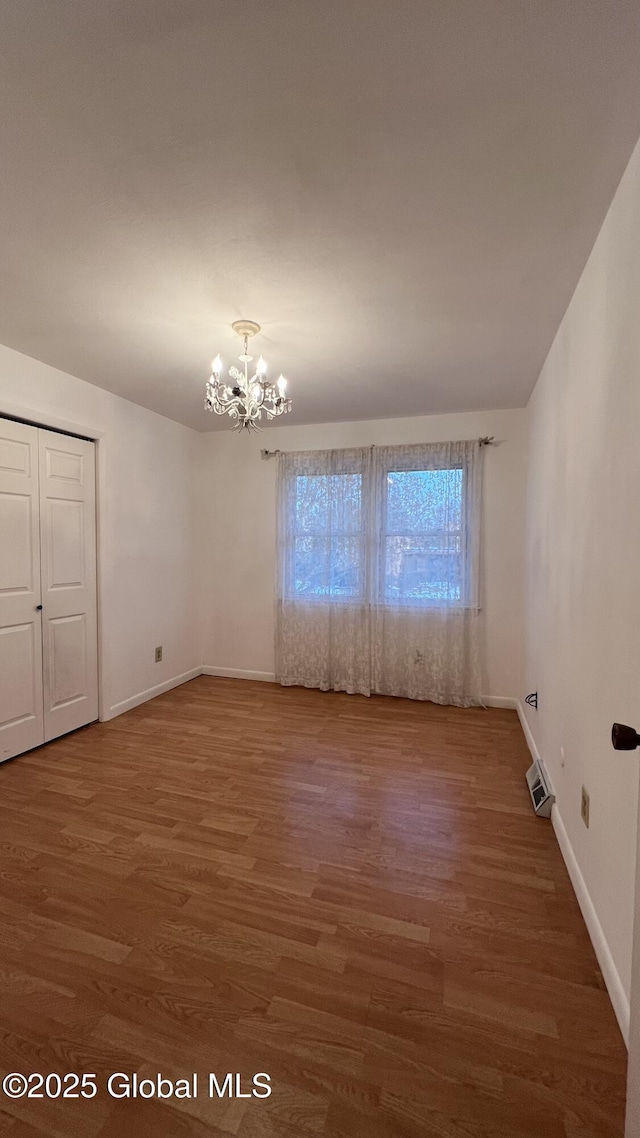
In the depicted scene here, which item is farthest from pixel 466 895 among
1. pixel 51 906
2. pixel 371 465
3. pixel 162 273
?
pixel 371 465

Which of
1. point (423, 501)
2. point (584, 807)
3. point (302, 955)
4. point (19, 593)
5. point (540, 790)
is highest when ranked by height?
point (423, 501)

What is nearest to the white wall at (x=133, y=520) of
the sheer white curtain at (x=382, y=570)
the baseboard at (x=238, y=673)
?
the baseboard at (x=238, y=673)

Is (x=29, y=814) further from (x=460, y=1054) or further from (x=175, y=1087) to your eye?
(x=460, y=1054)

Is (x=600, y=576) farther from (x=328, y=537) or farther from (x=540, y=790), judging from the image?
(x=328, y=537)

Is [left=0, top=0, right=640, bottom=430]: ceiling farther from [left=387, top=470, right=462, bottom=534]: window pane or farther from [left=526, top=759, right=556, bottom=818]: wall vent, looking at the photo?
[left=526, top=759, right=556, bottom=818]: wall vent

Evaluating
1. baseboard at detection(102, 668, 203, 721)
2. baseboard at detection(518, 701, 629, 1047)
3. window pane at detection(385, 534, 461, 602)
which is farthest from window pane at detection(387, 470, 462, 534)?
baseboard at detection(102, 668, 203, 721)

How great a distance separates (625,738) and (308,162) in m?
1.79

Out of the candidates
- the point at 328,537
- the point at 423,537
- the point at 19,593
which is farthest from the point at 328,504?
the point at 19,593

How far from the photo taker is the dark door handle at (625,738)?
82 centimetres

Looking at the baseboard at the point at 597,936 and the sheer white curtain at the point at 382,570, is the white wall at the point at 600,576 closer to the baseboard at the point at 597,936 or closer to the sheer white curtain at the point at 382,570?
the baseboard at the point at 597,936

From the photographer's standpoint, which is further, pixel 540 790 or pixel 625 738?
pixel 540 790

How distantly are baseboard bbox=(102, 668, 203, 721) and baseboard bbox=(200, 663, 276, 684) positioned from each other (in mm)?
79

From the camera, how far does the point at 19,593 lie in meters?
2.78

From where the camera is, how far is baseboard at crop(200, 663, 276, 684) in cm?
450
